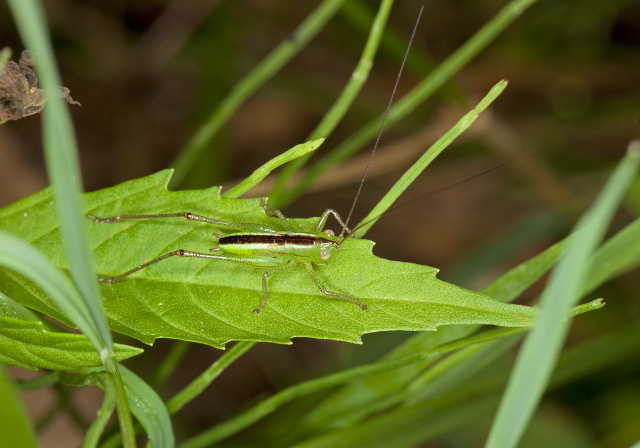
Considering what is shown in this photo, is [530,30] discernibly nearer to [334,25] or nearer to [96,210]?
[334,25]

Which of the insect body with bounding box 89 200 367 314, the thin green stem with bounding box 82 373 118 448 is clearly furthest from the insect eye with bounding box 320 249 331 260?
the thin green stem with bounding box 82 373 118 448

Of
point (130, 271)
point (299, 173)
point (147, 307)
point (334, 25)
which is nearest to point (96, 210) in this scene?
point (130, 271)

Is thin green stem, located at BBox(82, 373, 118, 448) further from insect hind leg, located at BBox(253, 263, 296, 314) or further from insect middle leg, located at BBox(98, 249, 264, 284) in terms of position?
insect hind leg, located at BBox(253, 263, 296, 314)

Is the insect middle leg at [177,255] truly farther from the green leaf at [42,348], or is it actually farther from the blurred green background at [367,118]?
the blurred green background at [367,118]

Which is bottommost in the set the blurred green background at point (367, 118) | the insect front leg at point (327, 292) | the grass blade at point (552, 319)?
the grass blade at point (552, 319)

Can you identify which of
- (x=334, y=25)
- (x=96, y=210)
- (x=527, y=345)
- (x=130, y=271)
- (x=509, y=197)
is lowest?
(x=527, y=345)

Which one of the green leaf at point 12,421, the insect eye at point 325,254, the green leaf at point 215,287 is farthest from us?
the insect eye at point 325,254

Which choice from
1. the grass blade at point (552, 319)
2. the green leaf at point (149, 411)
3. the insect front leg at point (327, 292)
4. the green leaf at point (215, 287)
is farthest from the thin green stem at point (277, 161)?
the grass blade at point (552, 319)

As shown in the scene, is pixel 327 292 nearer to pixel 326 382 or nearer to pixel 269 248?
pixel 326 382
